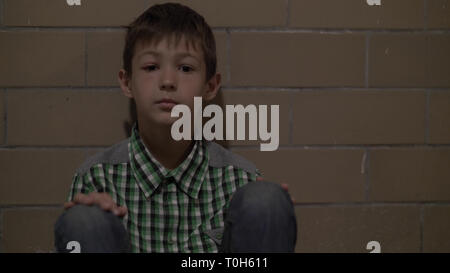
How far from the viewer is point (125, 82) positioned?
4.47 feet

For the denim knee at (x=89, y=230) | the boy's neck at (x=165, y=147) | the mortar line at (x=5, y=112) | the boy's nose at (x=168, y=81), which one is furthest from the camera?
the mortar line at (x=5, y=112)

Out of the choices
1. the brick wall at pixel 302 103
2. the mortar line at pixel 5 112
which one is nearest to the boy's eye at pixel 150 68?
the brick wall at pixel 302 103

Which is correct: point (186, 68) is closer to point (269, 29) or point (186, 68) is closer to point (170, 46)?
point (170, 46)

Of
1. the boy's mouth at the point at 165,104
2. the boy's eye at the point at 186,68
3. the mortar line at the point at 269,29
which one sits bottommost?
the boy's mouth at the point at 165,104

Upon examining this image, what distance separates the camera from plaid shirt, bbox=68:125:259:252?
47.9 inches

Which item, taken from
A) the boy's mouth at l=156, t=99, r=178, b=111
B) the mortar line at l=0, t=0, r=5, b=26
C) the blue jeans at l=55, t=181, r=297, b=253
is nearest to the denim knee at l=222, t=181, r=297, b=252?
the blue jeans at l=55, t=181, r=297, b=253

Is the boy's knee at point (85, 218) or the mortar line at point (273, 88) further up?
the mortar line at point (273, 88)

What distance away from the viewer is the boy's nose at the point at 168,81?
3.93 feet

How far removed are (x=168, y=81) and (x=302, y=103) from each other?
1.60ft

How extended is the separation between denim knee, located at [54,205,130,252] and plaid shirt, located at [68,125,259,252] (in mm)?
218

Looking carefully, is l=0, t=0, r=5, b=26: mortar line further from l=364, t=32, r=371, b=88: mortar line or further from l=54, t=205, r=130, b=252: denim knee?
l=364, t=32, r=371, b=88: mortar line

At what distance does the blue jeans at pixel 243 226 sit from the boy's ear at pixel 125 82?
0.45 m

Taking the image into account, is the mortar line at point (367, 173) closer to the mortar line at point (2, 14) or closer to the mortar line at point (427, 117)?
the mortar line at point (427, 117)
